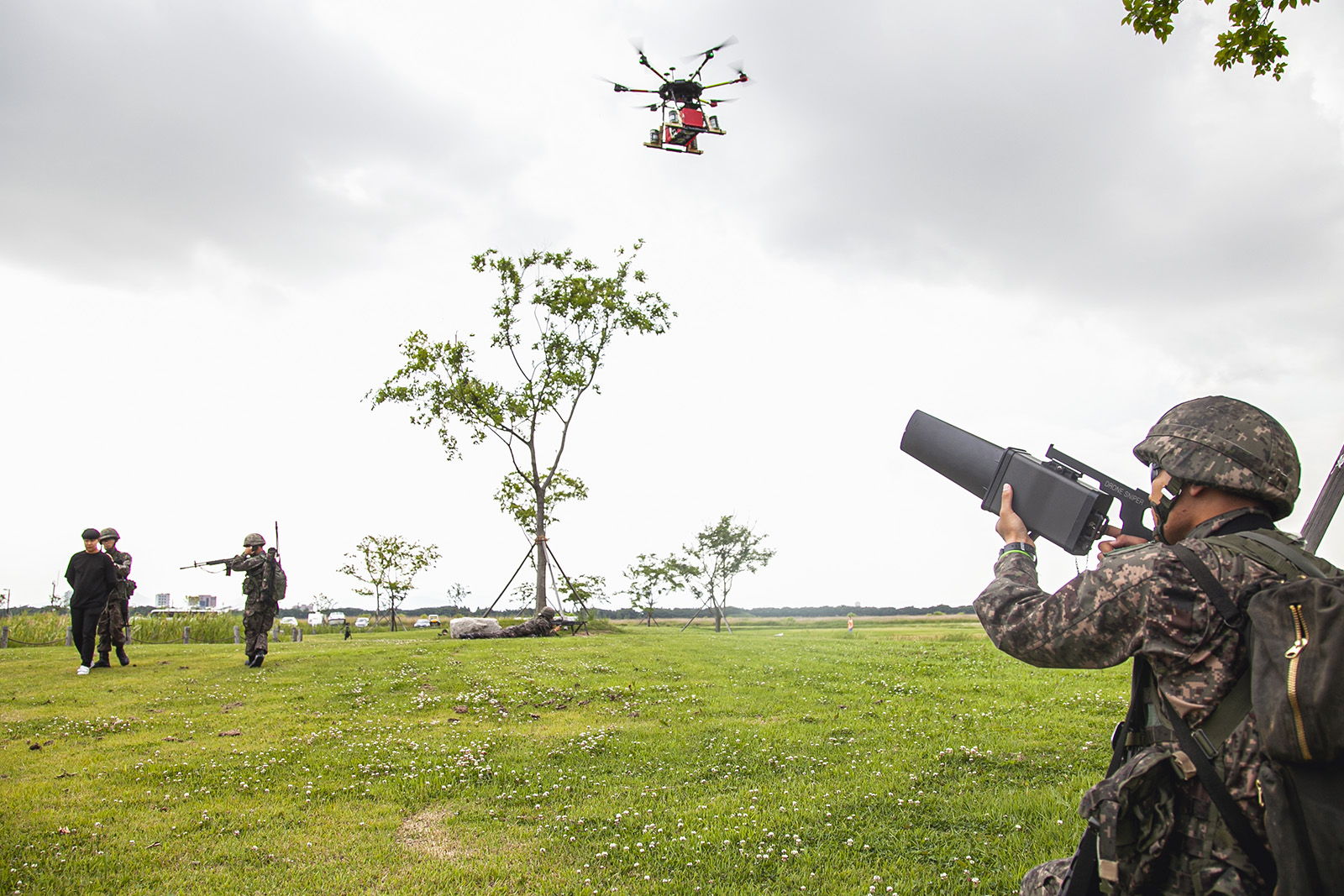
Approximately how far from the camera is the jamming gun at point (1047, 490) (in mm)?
4262

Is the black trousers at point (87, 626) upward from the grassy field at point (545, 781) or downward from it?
upward

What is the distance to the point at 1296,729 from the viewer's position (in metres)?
2.76

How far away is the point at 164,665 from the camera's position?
19.6m

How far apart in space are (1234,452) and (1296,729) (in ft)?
4.26

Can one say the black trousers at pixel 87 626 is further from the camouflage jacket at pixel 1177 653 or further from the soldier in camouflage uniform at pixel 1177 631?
the camouflage jacket at pixel 1177 653

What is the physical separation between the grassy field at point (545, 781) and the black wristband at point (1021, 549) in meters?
Answer: 3.13

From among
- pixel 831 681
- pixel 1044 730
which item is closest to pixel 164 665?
pixel 831 681

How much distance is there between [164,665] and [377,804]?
14826mm

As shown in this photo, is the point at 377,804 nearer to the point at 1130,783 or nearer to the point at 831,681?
the point at 1130,783

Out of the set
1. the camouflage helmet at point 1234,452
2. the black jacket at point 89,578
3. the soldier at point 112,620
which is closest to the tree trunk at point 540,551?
the soldier at point 112,620

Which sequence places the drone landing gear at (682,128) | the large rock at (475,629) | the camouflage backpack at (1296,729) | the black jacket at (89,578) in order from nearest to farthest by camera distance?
the camouflage backpack at (1296,729) < the black jacket at (89,578) < the large rock at (475,629) < the drone landing gear at (682,128)

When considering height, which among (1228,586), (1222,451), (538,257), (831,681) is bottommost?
(831,681)

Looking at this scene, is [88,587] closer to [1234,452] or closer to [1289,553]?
[1234,452]

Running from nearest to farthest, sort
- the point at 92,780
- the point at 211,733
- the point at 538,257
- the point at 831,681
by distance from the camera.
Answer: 1. the point at 92,780
2. the point at 211,733
3. the point at 831,681
4. the point at 538,257
